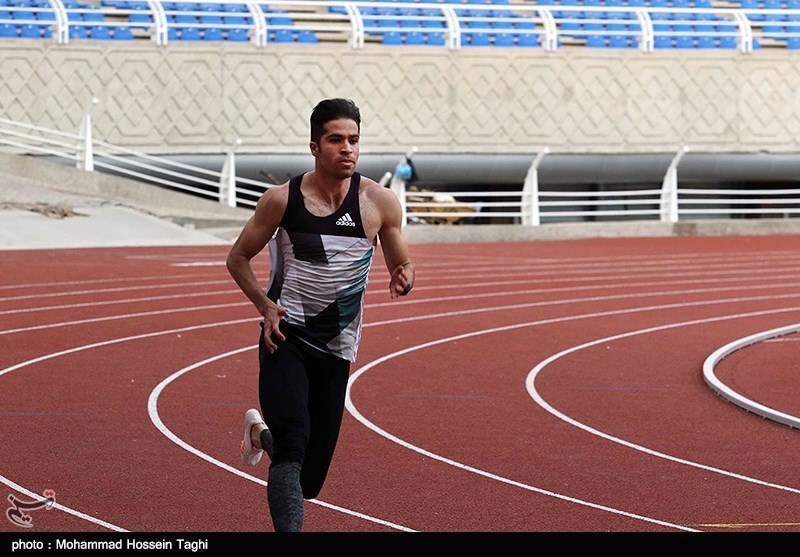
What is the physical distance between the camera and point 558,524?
227 inches

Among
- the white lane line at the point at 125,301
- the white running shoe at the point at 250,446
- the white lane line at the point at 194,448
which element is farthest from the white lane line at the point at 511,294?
the white running shoe at the point at 250,446

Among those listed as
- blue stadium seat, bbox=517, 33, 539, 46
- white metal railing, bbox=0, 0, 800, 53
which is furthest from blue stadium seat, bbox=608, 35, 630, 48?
blue stadium seat, bbox=517, 33, 539, 46

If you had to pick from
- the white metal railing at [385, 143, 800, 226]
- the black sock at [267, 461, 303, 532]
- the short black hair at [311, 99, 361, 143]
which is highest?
the short black hair at [311, 99, 361, 143]

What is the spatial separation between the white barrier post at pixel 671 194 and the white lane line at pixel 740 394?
15836 millimetres

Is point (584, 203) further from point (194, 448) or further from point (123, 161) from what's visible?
point (194, 448)

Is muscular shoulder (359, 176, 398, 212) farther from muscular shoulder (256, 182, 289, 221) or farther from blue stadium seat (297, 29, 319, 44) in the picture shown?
blue stadium seat (297, 29, 319, 44)

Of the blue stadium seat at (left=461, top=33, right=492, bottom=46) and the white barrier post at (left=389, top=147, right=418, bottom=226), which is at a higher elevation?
the blue stadium seat at (left=461, top=33, right=492, bottom=46)

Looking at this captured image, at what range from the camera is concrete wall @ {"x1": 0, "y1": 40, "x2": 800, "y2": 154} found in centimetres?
2750

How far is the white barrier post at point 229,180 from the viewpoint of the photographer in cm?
2619

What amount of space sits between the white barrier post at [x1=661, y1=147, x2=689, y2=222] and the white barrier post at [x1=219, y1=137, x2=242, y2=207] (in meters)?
8.89

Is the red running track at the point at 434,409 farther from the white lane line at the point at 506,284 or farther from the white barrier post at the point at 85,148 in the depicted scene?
the white barrier post at the point at 85,148

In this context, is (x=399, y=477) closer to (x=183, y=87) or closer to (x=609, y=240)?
(x=609, y=240)

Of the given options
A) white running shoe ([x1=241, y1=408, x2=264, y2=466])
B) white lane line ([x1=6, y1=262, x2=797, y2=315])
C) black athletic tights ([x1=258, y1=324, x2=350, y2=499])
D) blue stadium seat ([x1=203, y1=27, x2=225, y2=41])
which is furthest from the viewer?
blue stadium seat ([x1=203, y1=27, x2=225, y2=41])
